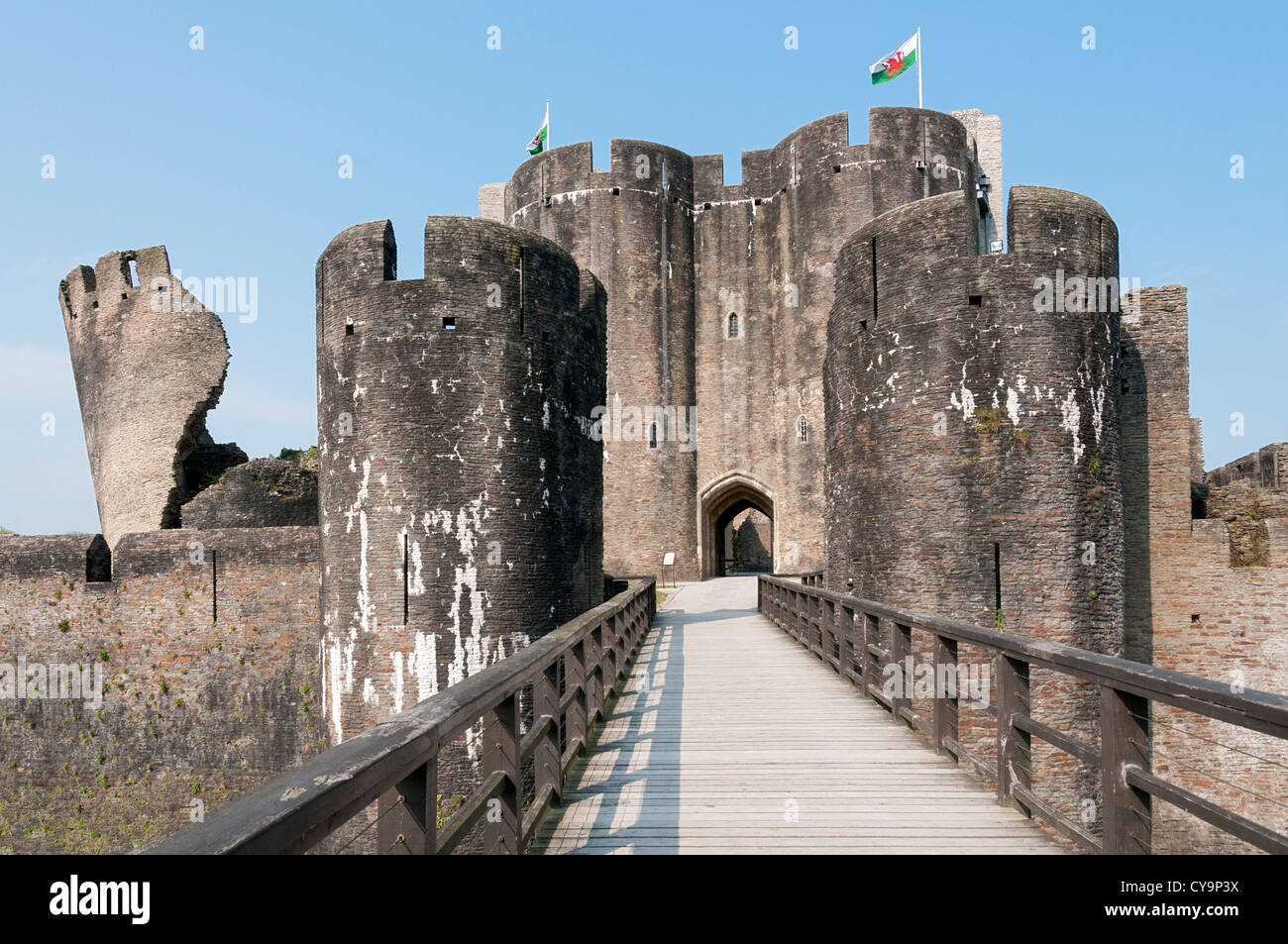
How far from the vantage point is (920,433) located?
1092cm

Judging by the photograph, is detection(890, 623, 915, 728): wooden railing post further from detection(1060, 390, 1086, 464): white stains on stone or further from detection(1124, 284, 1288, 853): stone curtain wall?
detection(1124, 284, 1288, 853): stone curtain wall

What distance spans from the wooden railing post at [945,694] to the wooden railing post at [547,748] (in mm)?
2296

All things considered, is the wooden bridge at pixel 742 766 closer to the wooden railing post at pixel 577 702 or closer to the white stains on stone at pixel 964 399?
the wooden railing post at pixel 577 702

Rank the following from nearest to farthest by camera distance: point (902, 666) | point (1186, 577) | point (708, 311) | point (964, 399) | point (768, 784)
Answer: point (768, 784) → point (902, 666) → point (964, 399) → point (1186, 577) → point (708, 311)

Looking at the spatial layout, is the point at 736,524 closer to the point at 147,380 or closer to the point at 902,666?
the point at 147,380

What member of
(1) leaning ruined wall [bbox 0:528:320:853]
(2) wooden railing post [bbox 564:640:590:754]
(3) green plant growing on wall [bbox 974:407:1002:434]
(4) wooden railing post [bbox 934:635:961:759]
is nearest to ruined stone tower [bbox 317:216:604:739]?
(1) leaning ruined wall [bbox 0:528:320:853]

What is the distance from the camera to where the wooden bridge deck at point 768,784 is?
3912 millimetres

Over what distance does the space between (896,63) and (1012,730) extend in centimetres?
2813

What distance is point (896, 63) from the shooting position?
27.3 meters

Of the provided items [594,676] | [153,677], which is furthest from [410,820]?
[153,677]

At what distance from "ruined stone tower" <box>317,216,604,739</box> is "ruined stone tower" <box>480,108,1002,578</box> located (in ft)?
52.3

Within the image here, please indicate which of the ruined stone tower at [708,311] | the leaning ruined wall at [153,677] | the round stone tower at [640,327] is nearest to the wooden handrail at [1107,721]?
the leaning ruined wall at [153,677]

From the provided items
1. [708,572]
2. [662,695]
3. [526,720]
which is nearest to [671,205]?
[708,572]
